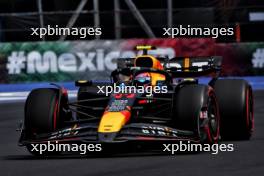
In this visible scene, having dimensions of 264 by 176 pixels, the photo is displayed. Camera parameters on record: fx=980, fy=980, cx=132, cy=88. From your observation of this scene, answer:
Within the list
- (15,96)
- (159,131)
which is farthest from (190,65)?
(15,96)

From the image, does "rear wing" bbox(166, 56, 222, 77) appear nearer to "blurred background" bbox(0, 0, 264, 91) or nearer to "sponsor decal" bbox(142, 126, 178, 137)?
"sponsor decal" bbox(142, 126, 178, 137)

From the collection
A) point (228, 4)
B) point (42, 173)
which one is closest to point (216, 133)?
point (42, 173)

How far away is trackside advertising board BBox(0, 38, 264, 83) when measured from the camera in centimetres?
2477

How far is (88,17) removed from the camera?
88.5ft

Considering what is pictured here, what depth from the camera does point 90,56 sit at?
2489 cm

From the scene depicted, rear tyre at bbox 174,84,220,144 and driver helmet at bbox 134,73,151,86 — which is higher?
driver helmet at bbox 134,73,151,86

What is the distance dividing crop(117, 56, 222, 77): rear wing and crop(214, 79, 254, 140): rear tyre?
3.71 ft

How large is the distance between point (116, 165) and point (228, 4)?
1675cm

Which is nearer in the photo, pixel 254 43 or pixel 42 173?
pixel 42 173

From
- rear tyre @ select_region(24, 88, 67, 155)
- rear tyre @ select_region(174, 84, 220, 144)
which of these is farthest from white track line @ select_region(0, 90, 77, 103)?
rear tyre @ select_region(174, 84, 220, 144)

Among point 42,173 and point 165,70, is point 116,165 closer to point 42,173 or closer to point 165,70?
point 42,173

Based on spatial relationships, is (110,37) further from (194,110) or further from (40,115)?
(194,110)

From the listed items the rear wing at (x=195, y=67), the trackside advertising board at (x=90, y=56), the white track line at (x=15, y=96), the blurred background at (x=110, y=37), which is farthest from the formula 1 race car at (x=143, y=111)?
the trackside advertising board at (x=90, y=56)

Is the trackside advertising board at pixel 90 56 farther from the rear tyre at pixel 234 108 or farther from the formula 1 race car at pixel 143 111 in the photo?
the rear tyre at pixel 234 108
